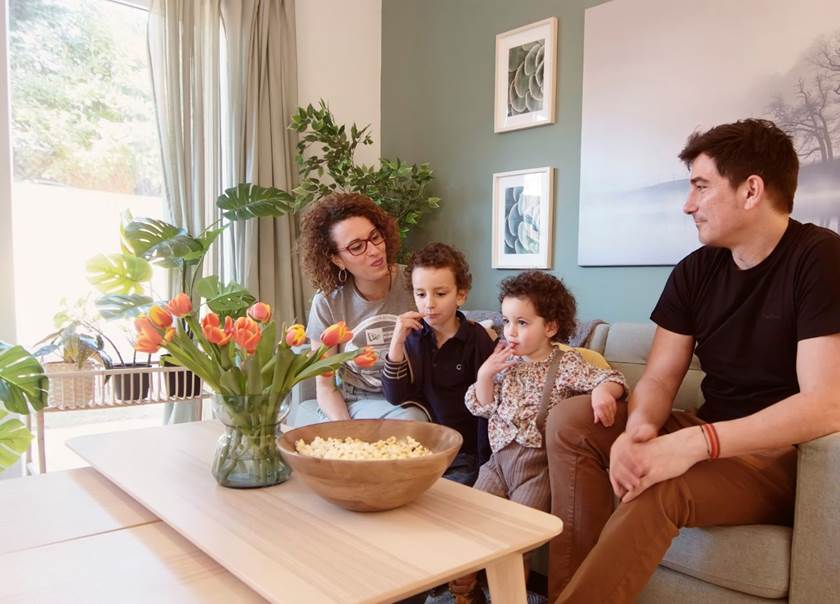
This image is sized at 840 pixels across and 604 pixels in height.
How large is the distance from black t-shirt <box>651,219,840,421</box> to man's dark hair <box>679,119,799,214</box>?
0.11 metres

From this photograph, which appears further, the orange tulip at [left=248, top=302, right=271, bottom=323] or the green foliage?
the green foliage

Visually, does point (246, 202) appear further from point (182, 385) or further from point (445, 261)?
point (445, 261)

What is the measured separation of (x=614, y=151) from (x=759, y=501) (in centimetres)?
166

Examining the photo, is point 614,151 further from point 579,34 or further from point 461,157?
point 461,157

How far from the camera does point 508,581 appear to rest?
38.3 inches

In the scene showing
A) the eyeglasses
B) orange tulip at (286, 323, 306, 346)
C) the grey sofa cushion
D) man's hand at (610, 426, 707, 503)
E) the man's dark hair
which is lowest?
the grey sofa cushion

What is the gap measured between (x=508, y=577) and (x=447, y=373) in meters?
0.88

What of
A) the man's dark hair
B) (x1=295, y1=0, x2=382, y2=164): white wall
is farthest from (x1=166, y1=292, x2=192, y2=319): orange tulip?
(x1=295, y1=0, x2=382, y2=164): white wall

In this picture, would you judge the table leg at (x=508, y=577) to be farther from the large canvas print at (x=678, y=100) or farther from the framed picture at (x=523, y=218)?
the framed picture at (x=523, y=218)

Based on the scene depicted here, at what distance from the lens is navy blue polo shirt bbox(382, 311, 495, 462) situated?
5.94ft

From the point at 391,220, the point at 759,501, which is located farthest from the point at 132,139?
the point at 759,501

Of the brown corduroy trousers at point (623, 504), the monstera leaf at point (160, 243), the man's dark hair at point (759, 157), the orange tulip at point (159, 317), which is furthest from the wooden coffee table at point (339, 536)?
the monstera leaf at point (160, 243)

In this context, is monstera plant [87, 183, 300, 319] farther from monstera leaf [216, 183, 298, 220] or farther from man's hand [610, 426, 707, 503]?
man's hand [610, 426, 707, 503]

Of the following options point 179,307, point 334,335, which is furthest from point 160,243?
point 334,335
